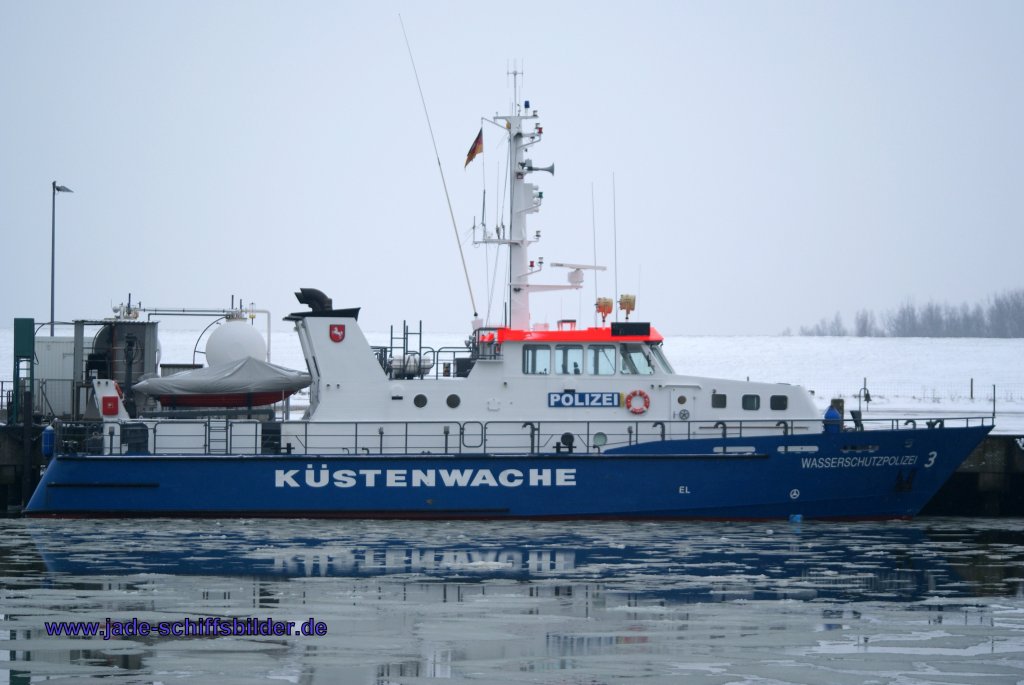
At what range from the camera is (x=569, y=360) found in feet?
63.4

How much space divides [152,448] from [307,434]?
2.46 meters

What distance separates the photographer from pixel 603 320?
63.9ft

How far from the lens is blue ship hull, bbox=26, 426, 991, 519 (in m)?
18.5

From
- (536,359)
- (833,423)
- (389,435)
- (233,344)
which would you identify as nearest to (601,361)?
(536,359)

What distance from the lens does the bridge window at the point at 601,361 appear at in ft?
63.2

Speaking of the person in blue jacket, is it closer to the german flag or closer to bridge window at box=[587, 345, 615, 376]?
bridge window at box=[587, 345, 615, 376]

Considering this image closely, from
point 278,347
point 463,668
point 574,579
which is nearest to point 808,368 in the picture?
point 278,347

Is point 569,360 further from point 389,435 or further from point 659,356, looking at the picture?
point 389,435

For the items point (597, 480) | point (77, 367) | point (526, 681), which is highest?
point (77, 367)

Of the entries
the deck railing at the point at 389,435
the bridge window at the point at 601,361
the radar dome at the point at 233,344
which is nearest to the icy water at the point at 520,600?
the deck railing at the point at 389,435

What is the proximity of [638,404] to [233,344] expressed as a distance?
309 inches

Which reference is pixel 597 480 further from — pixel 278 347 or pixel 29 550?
pixel 278 347

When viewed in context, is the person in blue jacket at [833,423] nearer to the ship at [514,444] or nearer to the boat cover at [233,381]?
the ship at [514,444]

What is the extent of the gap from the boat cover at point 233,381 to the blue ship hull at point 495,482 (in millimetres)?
1781
